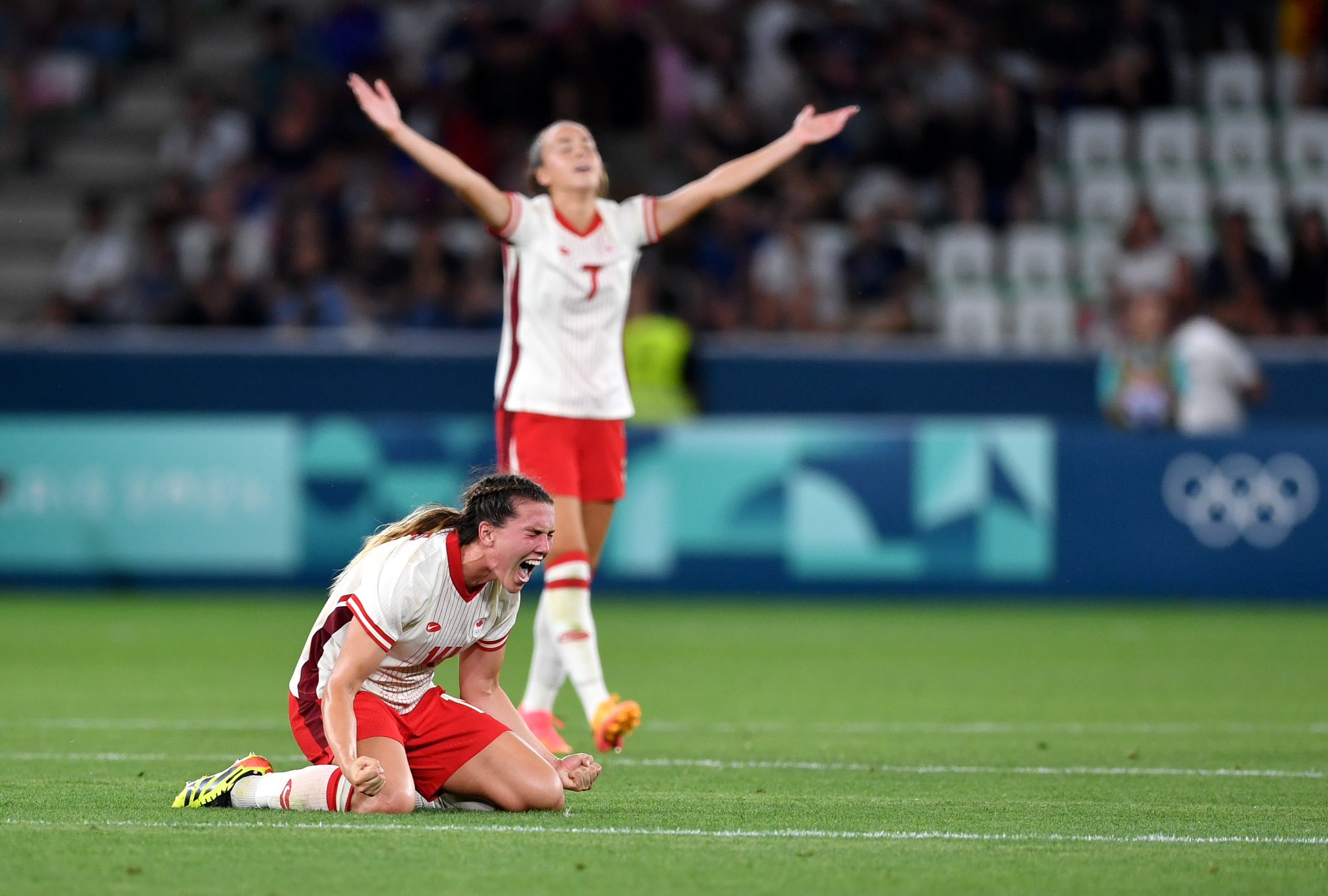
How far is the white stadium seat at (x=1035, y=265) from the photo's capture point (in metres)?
18.0

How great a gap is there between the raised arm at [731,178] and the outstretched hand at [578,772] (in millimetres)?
2547

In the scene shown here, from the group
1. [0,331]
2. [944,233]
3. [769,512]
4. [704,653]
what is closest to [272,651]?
[704,653]

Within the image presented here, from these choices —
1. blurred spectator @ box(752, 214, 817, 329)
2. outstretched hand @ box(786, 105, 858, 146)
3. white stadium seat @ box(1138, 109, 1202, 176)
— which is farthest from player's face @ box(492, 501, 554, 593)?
white stadium seat @ box(1138, 109, 1202, 176)

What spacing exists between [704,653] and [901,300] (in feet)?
19.9

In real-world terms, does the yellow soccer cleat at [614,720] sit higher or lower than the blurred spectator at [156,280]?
lower

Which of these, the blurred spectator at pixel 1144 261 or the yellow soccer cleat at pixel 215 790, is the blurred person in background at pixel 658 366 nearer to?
the blurred spectator at pixel 1144 261

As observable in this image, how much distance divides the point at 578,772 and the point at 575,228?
8.47ft

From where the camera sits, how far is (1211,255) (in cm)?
1722

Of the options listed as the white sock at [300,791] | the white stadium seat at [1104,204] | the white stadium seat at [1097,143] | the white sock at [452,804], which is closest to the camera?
the white sock at [300,791]

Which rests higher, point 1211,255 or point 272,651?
point 1211,255

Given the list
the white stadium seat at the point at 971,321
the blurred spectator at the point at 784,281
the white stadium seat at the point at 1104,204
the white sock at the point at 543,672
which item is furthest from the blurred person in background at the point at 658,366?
the white sock at the point at 543,672

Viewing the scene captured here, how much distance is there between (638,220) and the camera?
8.05 m

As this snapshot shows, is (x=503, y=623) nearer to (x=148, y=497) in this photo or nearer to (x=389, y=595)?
(x=389, y=595)

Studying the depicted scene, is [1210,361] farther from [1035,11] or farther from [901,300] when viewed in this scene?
[1035,11]
